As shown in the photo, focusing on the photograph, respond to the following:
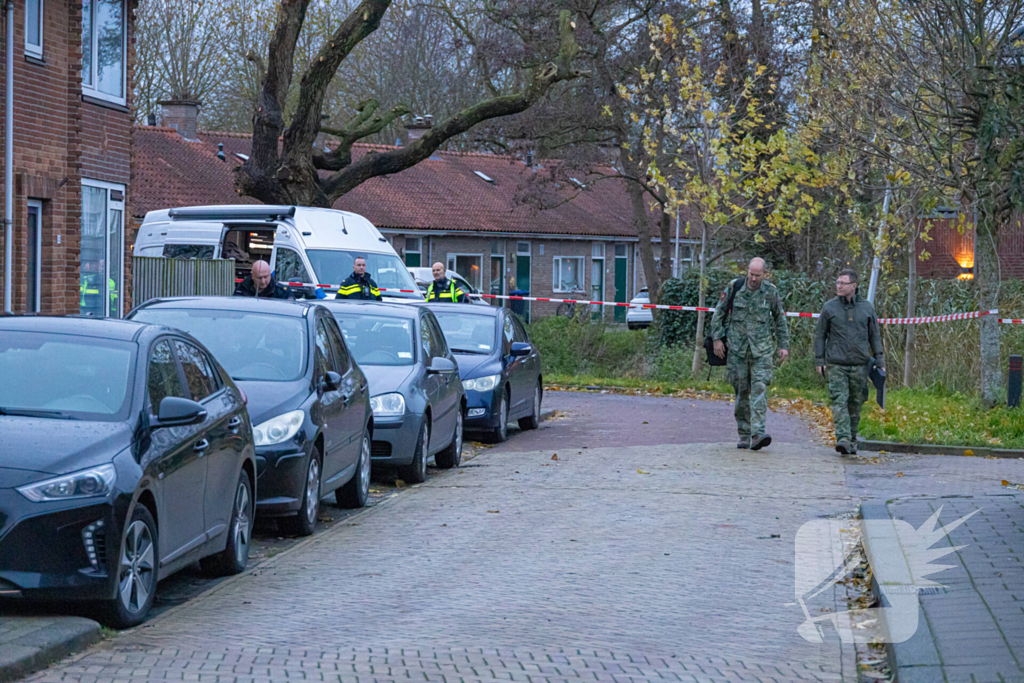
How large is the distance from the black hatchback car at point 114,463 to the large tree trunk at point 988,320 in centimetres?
1212

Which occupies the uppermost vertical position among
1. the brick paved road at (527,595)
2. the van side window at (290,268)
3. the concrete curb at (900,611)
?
the van side window at (290,268)

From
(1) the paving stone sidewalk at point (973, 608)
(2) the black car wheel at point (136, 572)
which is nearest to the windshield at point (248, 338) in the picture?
(2) the black car wheel at point (136, 572)

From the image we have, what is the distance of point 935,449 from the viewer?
14.6 metres

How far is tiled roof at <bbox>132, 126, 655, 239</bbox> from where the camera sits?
39766 mm

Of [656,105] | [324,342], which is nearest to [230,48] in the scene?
[656,105]

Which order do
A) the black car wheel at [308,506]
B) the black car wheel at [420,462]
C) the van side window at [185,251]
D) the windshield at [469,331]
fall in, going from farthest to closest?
the van side window at [185,251]
the windshield at [469,331]
the black car wheel at [420,462]
the black car wheel at [308,506]

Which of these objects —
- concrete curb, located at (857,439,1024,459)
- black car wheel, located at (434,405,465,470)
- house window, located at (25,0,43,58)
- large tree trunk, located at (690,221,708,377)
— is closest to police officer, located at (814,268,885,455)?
concrete curb, located at (857,439,1024,459)

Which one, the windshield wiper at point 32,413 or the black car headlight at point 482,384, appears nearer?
the windshield wiper at point 32,413

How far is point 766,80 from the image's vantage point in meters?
31.3

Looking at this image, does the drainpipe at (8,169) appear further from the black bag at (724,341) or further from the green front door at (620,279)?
the green front door at (620,279)

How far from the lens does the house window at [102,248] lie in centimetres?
1966

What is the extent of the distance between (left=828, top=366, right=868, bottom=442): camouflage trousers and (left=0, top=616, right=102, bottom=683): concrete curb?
9460 mm

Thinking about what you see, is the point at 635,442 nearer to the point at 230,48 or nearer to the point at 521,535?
the point at 521,535

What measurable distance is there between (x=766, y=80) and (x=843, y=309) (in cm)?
1813
